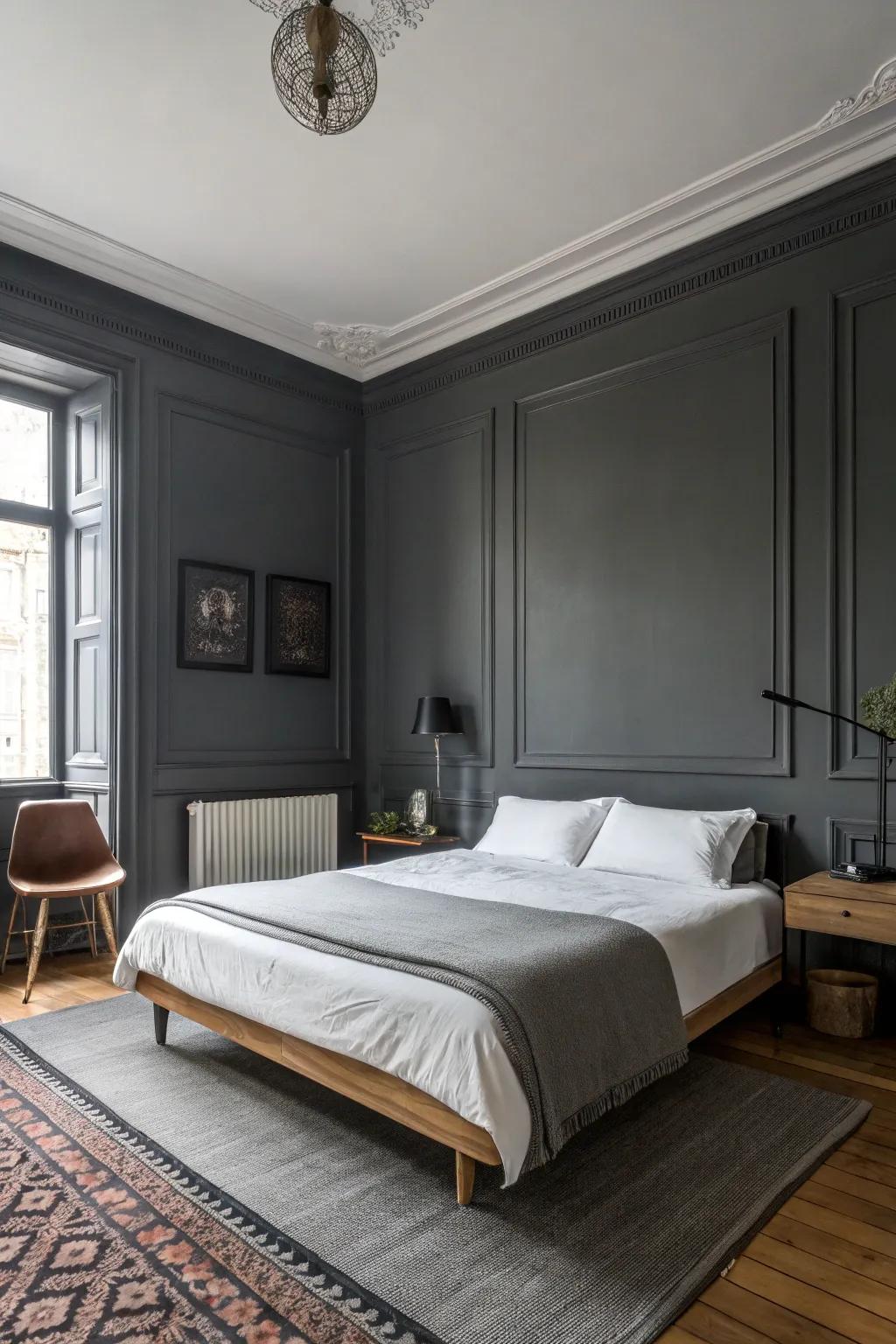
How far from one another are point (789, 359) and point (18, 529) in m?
3.93

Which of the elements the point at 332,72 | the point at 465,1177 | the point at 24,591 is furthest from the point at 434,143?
the point at 465,1177

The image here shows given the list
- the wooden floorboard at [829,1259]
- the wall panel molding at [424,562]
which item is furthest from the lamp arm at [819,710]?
the wall panel molding at [424,562]

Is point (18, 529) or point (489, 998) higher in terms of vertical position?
point (18, 529)

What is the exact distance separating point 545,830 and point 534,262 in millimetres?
2796

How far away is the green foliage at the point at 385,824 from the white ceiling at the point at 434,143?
2.87 m

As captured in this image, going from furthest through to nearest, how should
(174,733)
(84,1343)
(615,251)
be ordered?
(174,733)
(615,251)
(84,1343)

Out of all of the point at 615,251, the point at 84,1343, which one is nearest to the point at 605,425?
the point at 615,251

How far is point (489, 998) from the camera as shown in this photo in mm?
2068

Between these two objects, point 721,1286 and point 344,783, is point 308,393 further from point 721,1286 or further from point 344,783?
point 721,1286

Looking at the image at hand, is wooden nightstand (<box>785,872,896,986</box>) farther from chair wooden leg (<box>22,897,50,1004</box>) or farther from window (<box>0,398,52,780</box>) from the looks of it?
window (<box>0,398,52,780</box>)

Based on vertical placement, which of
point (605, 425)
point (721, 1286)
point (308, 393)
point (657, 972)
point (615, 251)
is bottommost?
point (721, 1286)

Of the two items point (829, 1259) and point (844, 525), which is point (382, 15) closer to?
point (844, 525)

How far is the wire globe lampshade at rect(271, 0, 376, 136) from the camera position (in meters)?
2.51

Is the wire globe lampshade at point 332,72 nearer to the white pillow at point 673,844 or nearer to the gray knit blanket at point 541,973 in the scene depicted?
the gray knit blanket at point 541,973
